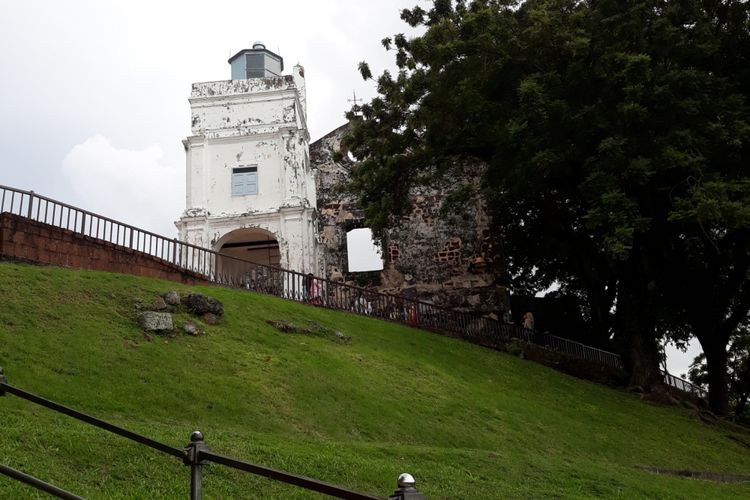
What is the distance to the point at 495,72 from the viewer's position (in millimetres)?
17875

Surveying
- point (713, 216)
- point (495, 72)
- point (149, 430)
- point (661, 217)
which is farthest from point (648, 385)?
point (149, 430)

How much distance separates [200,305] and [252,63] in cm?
1657

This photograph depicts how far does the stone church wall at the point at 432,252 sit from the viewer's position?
2636 cm

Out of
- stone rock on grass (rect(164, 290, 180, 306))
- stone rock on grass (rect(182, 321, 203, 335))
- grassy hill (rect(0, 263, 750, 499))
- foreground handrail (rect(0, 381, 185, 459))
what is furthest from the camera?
stone rock on grass (rect(164, 290, 180, 306))

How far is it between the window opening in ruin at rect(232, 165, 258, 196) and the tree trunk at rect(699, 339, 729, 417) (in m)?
14.1

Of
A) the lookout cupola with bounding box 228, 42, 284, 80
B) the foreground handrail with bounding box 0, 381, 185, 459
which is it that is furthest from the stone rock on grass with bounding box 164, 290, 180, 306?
the lookout cupola with bounding box 228, 42, 284, 80

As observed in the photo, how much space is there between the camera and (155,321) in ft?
40.7

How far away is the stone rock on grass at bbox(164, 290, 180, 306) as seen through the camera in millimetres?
13609

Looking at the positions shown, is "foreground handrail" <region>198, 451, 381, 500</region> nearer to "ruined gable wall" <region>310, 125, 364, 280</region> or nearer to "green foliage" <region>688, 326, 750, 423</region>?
"ruined gable wall" <region>310, 125, 364, 280</region>

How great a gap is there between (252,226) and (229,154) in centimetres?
273

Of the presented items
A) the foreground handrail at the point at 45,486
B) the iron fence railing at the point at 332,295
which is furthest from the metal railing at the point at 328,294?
the foreground handrail at the point at 45,486

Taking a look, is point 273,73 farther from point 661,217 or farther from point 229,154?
→ point 661,217

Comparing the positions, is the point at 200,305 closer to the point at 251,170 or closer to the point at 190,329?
the point at 190,329

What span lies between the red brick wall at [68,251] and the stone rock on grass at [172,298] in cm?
217
